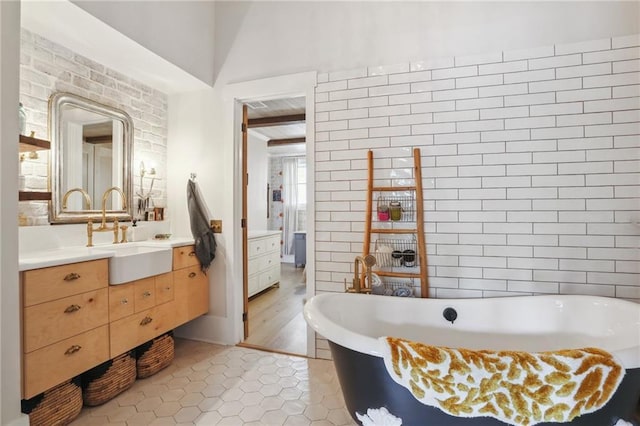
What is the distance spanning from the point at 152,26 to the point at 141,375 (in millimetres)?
2488

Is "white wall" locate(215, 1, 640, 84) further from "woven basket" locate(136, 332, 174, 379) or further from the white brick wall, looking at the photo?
"woven basket" locate(136, 332, 174, 379)

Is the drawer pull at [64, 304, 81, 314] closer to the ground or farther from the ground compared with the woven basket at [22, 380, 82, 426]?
farther from the ground

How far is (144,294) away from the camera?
6.98ft

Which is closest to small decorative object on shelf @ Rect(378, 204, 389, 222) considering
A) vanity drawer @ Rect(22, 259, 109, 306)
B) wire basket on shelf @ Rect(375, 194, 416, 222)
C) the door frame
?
wire basket on shelf @ Rect(375, 194, 416, 222)

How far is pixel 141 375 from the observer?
7.04 feet

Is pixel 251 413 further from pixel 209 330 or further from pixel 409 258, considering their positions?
pixel 409 258

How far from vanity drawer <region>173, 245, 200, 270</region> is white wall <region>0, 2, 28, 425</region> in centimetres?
103

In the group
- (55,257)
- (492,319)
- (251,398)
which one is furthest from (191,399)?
(492,319)

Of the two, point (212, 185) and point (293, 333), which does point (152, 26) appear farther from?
point (293, 333)

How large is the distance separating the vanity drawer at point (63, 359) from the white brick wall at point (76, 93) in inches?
34.1

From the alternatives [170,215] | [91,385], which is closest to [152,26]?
[170,215]

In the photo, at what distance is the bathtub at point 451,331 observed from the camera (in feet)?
4.22

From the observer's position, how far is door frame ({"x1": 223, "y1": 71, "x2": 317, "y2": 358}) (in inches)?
97.2

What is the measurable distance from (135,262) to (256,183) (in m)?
3.35
